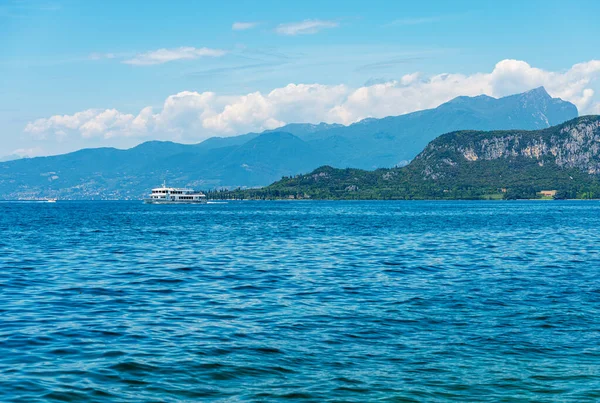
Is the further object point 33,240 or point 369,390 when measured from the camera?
point 33,240

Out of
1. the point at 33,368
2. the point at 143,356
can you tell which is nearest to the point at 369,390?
the point at 143,356

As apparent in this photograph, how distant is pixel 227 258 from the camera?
6344 cm

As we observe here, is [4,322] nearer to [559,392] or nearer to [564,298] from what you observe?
[559,392]

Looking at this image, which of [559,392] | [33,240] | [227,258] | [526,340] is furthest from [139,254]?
[559,392]

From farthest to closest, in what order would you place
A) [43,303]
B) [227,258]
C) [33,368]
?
[227,258] < [43,303] < [33,368]

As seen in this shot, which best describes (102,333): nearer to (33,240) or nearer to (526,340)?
(526,340)

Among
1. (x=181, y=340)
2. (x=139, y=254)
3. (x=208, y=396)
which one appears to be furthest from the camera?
(x=139, y=254)

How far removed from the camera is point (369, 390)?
2162 cm

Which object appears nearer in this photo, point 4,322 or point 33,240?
point 4,322

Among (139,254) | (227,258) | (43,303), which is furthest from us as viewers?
(139,254)

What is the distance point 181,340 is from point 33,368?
6273 millimetres

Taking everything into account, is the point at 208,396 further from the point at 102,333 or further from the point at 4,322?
the point at 4,322

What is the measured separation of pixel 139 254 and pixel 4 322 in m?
37.5

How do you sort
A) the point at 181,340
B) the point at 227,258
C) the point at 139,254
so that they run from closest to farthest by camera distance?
the point at 181,340 → the point at 227,258 → the point at 139,254
